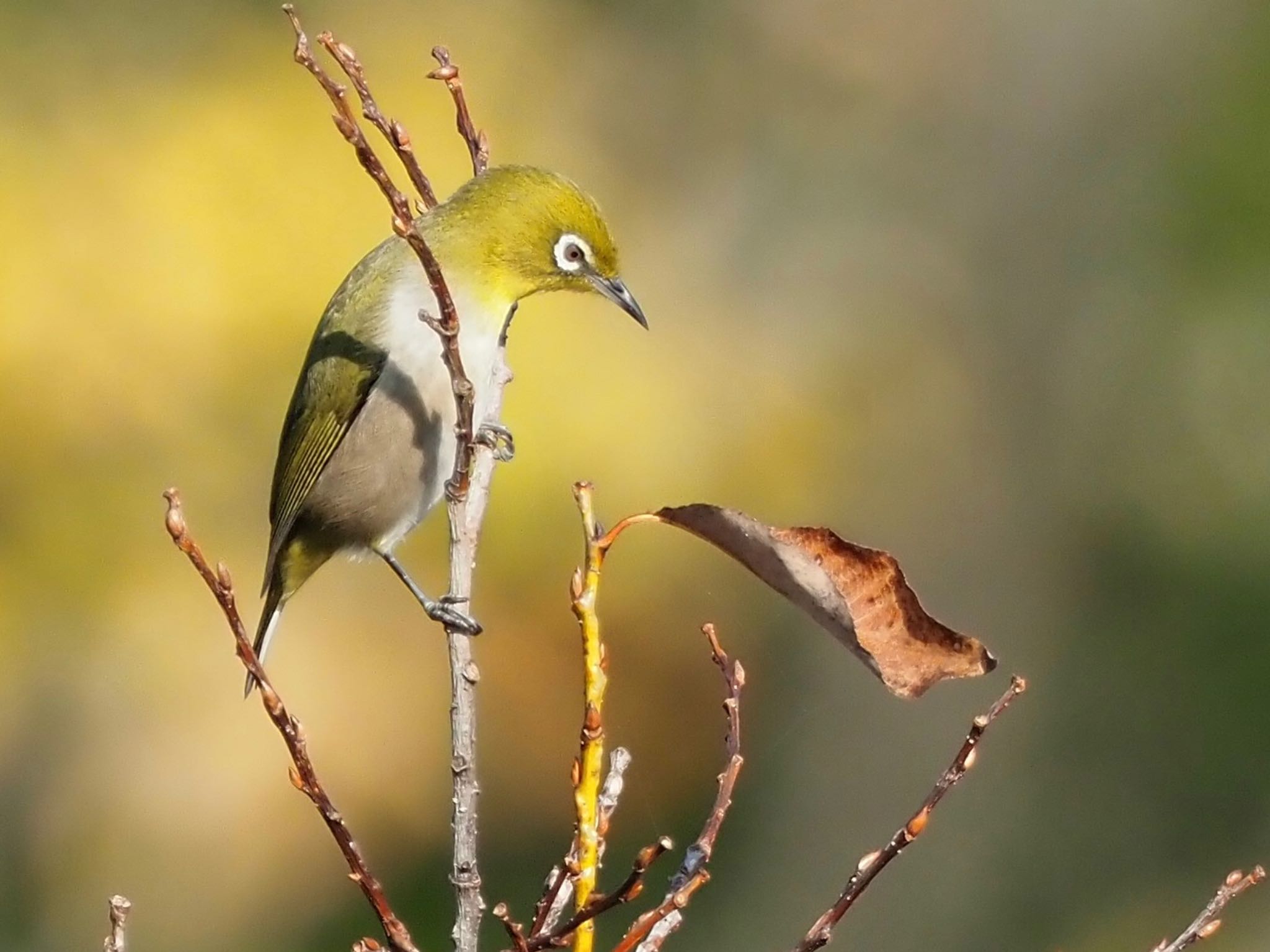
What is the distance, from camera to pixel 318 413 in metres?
3.37

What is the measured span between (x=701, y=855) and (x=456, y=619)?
59 cm

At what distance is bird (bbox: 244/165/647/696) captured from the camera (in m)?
3.19

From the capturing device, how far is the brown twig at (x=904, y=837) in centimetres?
167

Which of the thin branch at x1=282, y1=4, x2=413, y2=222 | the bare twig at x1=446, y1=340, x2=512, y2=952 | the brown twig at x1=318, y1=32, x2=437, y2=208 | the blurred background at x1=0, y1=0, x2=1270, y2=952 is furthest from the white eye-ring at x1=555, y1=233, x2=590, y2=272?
the blurred background at x1=0, y1=0, x2=1270, y2=952

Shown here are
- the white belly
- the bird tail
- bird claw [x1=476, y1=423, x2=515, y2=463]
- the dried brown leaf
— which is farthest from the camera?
the bird tail

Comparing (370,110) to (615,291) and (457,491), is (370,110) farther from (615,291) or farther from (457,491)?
(615,291)

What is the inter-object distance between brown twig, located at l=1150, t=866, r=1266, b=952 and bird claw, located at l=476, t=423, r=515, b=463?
1.28 metres

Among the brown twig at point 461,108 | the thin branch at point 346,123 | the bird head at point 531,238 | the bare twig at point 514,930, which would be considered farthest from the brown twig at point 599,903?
the bird head at point 531,238

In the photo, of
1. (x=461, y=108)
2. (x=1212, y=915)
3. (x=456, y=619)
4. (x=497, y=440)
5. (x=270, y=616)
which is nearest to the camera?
(x=1212, y=915)

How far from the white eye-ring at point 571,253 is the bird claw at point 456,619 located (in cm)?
100

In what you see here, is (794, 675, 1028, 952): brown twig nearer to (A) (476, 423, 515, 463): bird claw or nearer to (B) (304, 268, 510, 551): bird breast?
(A) (476, 423, 515, 463): bird claw

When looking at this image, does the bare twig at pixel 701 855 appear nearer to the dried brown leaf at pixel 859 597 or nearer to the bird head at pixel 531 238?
the dried brown leaf at pixel 859 597

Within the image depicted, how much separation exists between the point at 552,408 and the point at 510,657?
4.65 ft

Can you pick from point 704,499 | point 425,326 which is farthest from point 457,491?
point 704,499
